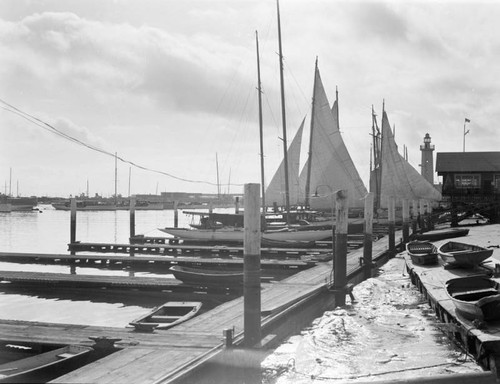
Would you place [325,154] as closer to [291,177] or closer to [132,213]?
[291,177]

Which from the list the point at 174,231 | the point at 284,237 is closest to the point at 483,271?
the point at 284,237

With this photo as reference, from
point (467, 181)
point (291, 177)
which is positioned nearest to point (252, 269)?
point (291, 177)

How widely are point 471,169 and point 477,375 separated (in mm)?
49599

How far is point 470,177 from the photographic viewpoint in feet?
173

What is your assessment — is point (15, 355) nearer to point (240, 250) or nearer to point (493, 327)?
point (493, 327)

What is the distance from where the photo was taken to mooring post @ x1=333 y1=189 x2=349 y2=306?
12.9 meters

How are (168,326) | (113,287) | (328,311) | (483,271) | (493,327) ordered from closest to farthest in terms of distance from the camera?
(493,327), (168,326), (328,311), (483,271), (113,287)

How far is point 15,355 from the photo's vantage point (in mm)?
8648

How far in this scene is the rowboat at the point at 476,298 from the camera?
842 centimetres

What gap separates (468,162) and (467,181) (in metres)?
2.12

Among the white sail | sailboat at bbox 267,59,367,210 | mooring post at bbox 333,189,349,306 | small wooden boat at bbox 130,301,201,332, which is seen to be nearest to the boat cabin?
sailboat at bbox 267,59,367,210

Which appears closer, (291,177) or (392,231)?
(392,231)

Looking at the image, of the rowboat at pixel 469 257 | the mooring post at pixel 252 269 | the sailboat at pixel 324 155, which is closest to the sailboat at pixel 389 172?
the sailboat at pixel 324 155

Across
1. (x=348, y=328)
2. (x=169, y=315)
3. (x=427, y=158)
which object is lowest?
(x=348, y=328)
